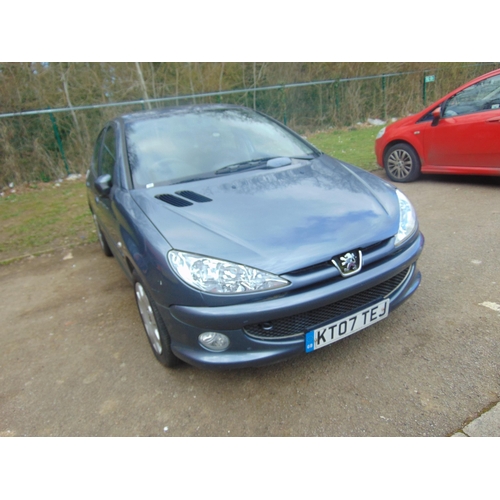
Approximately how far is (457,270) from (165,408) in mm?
2577

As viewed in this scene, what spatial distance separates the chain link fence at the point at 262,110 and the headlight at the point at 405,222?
29.0 ft

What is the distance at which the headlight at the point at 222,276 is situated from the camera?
6.14ft

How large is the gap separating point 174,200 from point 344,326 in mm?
1303

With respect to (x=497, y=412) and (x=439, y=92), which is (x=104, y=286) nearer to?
(x=497, y=412)

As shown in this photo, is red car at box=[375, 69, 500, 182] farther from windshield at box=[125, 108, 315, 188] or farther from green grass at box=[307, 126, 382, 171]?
windshield at box=[125, 108, 315, 188]

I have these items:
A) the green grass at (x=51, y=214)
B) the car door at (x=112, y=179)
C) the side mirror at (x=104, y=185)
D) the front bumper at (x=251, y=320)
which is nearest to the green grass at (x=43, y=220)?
the green grass at (x=51, y=214)

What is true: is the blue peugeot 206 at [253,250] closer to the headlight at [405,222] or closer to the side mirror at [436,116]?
the headlight at [405,222]

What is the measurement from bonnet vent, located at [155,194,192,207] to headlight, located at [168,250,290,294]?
0.54 m

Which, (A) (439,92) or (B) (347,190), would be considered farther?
(A) (439,92)

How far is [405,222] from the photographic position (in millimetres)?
2381

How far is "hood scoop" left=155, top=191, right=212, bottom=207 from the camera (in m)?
2.40

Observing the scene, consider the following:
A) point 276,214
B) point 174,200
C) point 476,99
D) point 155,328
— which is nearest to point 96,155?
point 174,200

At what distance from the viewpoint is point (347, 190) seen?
2.50m

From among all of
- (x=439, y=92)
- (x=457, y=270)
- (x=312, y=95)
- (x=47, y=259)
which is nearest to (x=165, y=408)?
(x=457, y=270)
